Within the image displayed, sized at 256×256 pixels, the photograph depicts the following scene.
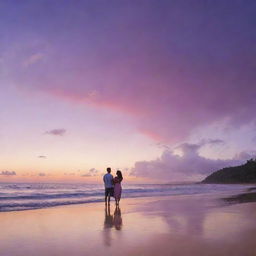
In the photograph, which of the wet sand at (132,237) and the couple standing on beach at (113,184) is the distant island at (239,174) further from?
the wet sand at (132,237)

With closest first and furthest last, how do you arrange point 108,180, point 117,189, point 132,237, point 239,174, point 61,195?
1. point 132,237
2. point 117,189
3. point 108,180
4. point 61,195
5. point 239,174

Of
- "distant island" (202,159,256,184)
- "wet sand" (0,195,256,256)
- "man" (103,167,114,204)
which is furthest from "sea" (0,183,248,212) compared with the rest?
"distant island" (202,159,256,184)

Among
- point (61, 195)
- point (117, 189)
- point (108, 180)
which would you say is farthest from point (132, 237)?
point (61, 195)

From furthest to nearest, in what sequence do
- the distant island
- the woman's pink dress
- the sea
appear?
the distant island → the sea → the woman's pink dress

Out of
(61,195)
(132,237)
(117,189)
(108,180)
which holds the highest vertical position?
(108,180)

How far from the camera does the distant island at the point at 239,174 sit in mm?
112812

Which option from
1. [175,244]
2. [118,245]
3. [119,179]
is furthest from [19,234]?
[119,179]

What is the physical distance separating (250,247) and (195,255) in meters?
1.54

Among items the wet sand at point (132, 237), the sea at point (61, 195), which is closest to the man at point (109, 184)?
the sea at point (61, 195)

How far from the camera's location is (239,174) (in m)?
120

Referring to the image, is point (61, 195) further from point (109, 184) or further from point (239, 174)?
point (239, 174)

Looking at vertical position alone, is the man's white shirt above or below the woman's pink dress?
above

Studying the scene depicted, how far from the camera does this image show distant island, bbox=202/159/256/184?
11281 centimetres

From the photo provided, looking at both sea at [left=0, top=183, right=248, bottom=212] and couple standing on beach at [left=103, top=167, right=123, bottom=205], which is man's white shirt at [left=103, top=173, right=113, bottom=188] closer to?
couple standing on beach at [left=103, top=167, right=123, bottom=205]
